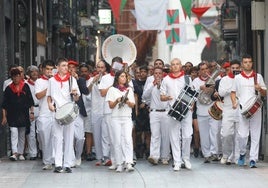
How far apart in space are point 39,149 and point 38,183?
444 centimetres

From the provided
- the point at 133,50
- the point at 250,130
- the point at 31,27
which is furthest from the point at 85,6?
the point at 250,130

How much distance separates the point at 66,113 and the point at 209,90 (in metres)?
3.95

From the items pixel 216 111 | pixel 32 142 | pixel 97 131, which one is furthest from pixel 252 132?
pixel 32 142

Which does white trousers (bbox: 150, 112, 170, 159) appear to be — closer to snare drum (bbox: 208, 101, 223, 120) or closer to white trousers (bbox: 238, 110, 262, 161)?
snare drum (bbox: 208, 101, 223, 120)

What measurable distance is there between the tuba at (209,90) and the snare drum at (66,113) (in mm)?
3646

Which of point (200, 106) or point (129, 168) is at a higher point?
point (200, 106)

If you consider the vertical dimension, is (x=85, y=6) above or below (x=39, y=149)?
above

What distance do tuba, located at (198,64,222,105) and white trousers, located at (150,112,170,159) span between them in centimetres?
147

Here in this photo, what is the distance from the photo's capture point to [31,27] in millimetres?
26250

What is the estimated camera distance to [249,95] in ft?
50.6

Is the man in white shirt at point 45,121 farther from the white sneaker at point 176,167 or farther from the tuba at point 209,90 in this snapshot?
the tuba at point 209,90

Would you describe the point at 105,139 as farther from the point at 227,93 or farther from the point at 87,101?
the point at 227,93

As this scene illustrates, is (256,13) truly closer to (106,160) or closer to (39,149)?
(106,160)

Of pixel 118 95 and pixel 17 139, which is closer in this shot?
pixel 118 95
